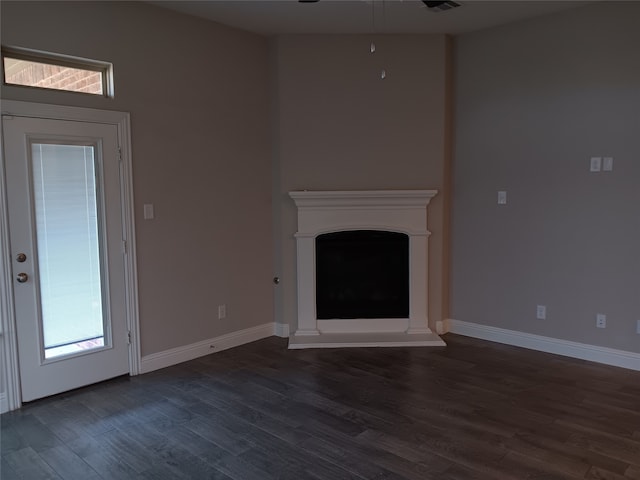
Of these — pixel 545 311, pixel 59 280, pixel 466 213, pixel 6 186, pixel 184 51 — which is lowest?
pixel 545 311

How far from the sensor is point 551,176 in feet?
14.1

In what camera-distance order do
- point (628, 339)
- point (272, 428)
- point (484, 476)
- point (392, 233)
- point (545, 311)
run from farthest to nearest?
point (392, 233) < point (545, 311) < point (628, 339) < point (272, 428) < point (484, 476)

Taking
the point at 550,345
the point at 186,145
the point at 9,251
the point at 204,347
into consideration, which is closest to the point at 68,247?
the point at 9,251

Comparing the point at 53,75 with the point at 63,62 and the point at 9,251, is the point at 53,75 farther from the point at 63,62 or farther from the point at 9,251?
the point at 9,251

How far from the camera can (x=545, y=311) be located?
441 centimetres

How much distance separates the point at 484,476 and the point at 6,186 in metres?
3.31

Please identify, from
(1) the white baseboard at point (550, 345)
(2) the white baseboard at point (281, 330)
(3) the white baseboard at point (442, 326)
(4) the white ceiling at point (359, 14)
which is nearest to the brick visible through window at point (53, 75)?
(4) the white ceiling at point (359, 14)

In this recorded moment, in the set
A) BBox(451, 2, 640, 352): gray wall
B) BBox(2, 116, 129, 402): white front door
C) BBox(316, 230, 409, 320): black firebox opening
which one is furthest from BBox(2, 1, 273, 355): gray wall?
BBox(451, 2, 640, 352): gray wall

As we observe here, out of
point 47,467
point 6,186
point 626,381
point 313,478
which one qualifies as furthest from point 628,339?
point 6,186

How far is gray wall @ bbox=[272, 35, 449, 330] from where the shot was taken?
4.70 meters

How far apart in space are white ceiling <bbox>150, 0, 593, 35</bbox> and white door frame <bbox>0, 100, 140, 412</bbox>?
1.06 m

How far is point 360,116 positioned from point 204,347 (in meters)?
2.60

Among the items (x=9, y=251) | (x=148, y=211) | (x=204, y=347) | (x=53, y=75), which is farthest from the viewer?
(x=204, y=347)

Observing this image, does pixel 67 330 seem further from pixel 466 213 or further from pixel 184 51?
pixel 466 213
